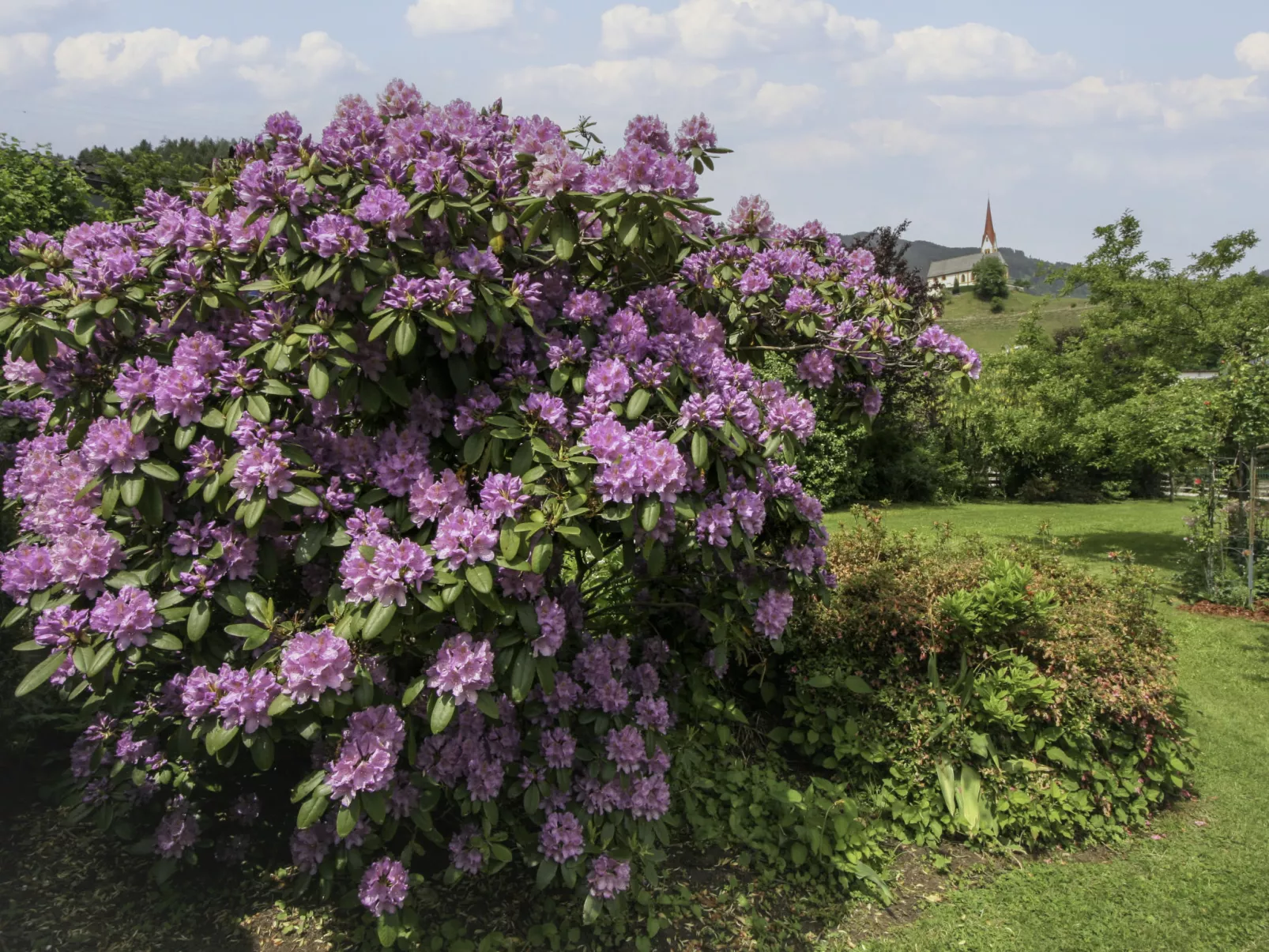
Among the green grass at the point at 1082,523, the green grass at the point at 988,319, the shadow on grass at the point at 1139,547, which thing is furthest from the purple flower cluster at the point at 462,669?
the green grass at the point at 988,319

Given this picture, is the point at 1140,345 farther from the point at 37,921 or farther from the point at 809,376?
the point at 37,921

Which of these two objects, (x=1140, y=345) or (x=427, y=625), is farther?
(x=1140, y=345)

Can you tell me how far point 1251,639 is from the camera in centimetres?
670

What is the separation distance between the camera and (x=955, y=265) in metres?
107

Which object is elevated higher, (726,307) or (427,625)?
(726,307)

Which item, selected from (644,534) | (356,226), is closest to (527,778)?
(644,534)

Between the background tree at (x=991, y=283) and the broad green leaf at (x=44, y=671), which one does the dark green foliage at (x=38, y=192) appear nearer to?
the broad green leaf at (x=44, y=671)

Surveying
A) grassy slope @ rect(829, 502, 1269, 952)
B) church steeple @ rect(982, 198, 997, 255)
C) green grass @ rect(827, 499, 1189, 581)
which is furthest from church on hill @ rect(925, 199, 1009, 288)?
grassy slope @ rect(829, 502, 1269, 952)

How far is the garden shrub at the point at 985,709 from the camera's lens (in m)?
3.58

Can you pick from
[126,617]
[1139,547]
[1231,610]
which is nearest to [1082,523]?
[1139,547]

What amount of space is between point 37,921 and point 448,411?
2.31 metres

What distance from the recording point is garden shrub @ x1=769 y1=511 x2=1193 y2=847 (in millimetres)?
3578

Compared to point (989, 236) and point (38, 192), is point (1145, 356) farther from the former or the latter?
point (989, 236)

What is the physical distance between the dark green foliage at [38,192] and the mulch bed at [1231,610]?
1481cm
